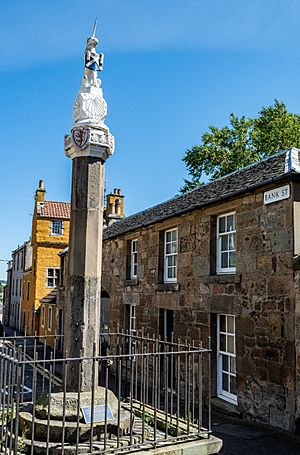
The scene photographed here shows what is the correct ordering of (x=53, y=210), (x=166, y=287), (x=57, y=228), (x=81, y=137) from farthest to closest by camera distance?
(x=53, y=210)
(x=57, y=228)
(x=166, y=287)
(x=81, y=137)

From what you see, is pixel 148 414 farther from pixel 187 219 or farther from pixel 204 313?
pixel 187 219

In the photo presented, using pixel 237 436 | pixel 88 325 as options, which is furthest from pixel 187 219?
pixel 88 325

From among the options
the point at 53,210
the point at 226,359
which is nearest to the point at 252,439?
the point at 226,359

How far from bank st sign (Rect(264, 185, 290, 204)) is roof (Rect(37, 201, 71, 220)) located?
23163 mm

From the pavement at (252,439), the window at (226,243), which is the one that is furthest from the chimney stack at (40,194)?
the pavement at (252,439)

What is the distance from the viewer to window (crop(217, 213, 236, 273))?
34.6 ft

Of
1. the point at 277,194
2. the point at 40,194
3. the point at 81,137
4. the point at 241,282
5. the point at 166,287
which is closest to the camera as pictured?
the point at 81,137

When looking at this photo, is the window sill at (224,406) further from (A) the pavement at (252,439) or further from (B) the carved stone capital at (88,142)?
(B) the carved stone capital at (88,142)

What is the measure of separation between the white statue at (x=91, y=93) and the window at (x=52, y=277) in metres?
25.2

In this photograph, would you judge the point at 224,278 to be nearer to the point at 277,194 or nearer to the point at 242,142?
the point at 277,194

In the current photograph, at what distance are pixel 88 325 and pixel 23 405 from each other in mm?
1768

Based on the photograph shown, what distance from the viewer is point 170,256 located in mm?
13312

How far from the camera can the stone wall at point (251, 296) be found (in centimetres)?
843

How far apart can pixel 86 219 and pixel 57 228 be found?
2546 cm
